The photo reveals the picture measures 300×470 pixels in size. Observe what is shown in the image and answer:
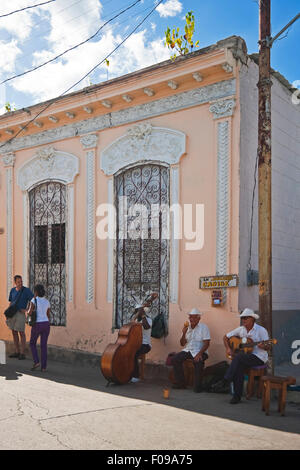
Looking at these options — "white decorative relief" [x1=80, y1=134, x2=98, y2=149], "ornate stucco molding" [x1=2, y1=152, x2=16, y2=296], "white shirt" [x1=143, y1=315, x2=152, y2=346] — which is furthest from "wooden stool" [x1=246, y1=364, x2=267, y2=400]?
"ornate stucco molding" [x1=2, y1=152, x2=16, y2=296]

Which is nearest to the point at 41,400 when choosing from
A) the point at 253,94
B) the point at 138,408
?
the point at 138,408

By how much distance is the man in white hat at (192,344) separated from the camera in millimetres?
8438

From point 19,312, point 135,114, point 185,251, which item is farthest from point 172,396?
point 135,114

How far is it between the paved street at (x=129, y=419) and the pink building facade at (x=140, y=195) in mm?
1737

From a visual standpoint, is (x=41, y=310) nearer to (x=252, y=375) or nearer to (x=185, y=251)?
(x=185, y=251)

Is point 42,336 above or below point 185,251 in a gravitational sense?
below

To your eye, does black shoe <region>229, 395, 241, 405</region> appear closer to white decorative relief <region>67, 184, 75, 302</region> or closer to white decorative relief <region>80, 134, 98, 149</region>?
white decorative relief <region>67, 184, 75, 302</region>

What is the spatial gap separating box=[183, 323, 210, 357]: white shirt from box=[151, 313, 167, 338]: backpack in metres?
0.88

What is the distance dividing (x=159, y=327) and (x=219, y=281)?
1393 millimetres

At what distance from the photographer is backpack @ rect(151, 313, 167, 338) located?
9422mm

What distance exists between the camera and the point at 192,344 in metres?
8.55

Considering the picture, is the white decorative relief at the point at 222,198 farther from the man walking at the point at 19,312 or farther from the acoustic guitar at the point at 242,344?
the man walking at the point at 19,312

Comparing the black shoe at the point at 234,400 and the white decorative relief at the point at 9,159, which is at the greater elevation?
the white decorative relief at the point at 9,159

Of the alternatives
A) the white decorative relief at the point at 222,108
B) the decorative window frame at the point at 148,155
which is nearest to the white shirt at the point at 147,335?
the decorative window frame at the point at 148,155
